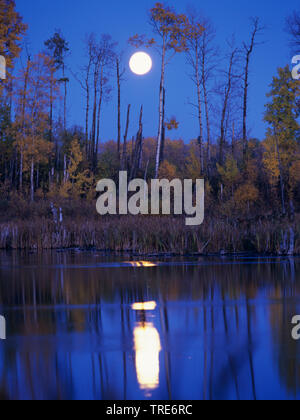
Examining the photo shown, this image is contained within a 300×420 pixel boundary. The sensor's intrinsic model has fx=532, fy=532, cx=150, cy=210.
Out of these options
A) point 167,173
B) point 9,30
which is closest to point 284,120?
point 167,173

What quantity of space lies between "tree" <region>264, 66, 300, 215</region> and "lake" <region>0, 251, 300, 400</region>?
1888 cm

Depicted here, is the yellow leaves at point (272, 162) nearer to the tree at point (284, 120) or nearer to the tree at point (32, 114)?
the tree at point (284, 120)

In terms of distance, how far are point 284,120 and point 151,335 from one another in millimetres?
26107

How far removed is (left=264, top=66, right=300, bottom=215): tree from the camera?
30.0m

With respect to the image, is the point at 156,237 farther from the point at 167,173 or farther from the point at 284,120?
the point at 284,120

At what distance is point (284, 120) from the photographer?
3038 cm

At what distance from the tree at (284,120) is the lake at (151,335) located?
61.9ft

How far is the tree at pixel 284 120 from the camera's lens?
30.0m

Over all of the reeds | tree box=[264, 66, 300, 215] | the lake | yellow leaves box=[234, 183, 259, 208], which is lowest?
the lake

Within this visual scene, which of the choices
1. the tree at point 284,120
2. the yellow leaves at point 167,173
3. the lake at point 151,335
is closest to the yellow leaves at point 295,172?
the tree at point 284,120

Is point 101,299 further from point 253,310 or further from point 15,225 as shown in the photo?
point 15,225

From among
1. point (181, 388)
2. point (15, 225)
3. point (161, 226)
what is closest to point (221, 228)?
point (161, 226)

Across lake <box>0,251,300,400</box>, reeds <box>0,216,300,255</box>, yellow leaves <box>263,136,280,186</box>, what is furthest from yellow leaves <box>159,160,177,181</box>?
lake <box>0,251,300,400</box>

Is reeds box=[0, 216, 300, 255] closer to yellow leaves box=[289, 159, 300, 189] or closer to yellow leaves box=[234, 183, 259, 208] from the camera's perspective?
yellow leaves box=[234, 183, 259, 208]
